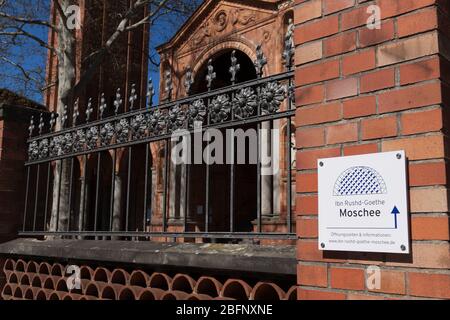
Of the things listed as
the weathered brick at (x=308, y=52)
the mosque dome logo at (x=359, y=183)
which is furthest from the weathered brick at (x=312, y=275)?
the weathered brick at (x=308, y=52)

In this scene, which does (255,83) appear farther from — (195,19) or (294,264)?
(195,19)

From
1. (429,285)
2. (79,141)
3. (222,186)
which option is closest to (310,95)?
(429,285)

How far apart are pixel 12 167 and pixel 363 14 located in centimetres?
354

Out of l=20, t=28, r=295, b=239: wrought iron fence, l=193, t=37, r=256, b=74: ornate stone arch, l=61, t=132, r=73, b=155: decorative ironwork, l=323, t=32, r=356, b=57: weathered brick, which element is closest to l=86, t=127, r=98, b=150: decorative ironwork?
l=20, t=28, r=295, b=239: wrought iron fence

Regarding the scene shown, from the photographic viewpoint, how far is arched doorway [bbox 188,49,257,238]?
43.4 ft

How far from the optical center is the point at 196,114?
10.0 feet

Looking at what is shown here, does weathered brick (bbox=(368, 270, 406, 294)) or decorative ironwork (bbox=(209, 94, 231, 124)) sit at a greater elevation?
decorative ironwork (bbox=(209, 94, 231, 124))

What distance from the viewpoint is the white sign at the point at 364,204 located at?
1.80 metres

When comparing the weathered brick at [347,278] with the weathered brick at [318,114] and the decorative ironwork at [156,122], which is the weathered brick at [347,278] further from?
the decorative ironwork at [156,122]

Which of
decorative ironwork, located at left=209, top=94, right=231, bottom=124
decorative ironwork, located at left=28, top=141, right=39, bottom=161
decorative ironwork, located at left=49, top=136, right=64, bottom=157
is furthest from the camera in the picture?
decorative ironwork, located at left=28, top=141, right=39, bottom=161

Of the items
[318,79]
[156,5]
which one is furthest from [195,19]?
[318,79]

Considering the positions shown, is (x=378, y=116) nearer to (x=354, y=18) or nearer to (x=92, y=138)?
(x=354, y=18)

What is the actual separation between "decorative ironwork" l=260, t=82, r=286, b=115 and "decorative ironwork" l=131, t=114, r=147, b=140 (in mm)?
1023

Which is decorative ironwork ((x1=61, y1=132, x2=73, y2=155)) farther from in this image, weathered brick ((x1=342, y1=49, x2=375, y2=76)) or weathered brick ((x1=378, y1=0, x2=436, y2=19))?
weathered brick ((x1=378, y1=0, x2=436, y2=19))
